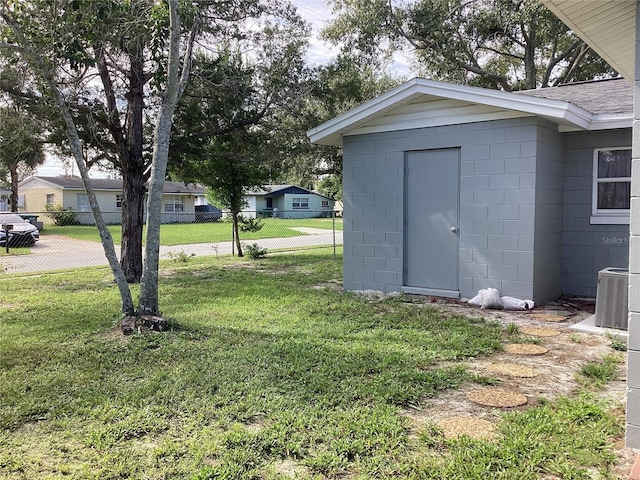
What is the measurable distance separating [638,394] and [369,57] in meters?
17.1

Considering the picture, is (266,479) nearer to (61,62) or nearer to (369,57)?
(61,62)

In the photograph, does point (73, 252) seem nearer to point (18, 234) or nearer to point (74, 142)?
point (18, 234)

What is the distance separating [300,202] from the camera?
159 feet

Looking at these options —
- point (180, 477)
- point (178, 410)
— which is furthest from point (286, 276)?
point (180, 477)

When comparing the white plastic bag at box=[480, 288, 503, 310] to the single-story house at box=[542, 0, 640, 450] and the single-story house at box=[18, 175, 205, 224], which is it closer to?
the single-story house at box=[542, 0, 640, 450]

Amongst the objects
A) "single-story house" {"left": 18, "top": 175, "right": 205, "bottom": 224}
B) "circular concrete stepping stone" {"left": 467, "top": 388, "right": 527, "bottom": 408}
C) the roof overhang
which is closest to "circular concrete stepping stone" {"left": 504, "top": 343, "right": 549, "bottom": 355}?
"circular concrete stepping stone" {"left": 467, "top": 388, "right": 527, "bottom": 408}

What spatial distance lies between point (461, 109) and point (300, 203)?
41.9 metres

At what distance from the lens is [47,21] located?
5.54 meters

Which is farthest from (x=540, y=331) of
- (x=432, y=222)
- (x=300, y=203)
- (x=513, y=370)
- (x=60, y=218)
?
(x=300, y=203)

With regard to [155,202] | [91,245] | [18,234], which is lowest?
[91,245]

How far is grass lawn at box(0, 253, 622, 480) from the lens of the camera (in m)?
2.54

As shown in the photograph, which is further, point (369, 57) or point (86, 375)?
point (369, 57)

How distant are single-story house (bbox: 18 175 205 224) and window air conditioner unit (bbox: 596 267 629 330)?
26.2 metres

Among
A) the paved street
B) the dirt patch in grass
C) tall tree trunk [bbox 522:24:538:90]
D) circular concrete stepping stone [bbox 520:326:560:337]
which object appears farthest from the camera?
tall tree trunk [bbox 522:24:538:90]
